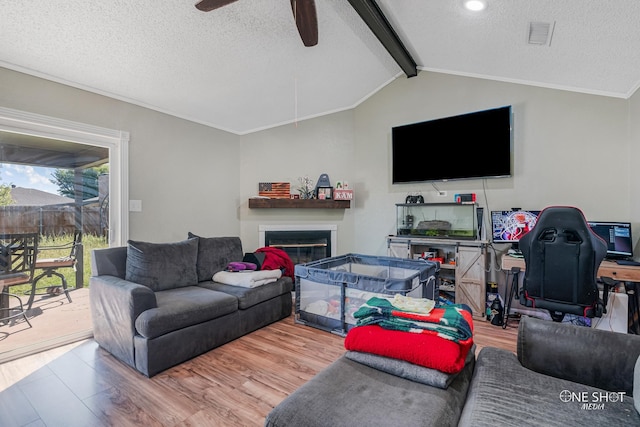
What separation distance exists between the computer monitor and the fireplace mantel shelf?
106 inches

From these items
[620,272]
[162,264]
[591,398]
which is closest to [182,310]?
[162,264]

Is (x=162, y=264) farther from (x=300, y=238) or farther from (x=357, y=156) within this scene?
(x=357, y=156)

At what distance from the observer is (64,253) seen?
292 cm

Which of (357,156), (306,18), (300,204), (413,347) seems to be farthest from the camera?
(357,156)

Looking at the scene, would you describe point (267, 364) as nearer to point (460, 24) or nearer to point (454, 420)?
point (454, 420)

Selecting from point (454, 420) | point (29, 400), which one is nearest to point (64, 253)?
point (29, 400)

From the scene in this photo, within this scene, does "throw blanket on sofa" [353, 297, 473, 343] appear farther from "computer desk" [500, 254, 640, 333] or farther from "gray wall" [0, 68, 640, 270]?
"gray wall" [0, 68, 640, 270]

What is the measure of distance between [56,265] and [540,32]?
471cm

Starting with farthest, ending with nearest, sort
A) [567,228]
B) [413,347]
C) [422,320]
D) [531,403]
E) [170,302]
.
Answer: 1. [170,302]
2. [567,228]
3. [422,320]
4. [413,347]
5. [531,403]

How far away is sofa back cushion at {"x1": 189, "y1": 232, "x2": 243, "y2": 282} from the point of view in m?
3.20

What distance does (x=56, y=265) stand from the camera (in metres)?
2.88

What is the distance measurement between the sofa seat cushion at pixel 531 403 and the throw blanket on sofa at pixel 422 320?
0.59 feet

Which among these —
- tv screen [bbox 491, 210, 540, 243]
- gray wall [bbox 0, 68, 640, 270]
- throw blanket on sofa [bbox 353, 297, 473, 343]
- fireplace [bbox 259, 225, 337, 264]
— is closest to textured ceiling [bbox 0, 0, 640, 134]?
gray wall [bbox 0, 68, 640, 270]

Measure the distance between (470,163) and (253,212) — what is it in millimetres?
2976
